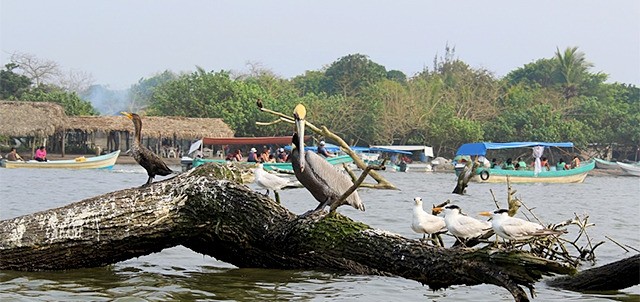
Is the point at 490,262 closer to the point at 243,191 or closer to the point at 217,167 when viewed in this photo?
the point at 243,191

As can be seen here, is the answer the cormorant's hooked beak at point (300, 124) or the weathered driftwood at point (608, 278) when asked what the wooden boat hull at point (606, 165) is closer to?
the weathered driftwood at point (608, 278)

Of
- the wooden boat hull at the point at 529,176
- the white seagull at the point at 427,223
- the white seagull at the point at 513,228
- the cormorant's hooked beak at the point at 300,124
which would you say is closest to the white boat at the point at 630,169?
the wooden boat hull at the point at 529,176

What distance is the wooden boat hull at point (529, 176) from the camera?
102 ft

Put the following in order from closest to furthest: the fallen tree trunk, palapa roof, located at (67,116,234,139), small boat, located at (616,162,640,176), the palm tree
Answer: the fallen tree trunk
palapa roof, located at (67,116,234,139)
small boat, located at (616,162,640,176)
the palm tree

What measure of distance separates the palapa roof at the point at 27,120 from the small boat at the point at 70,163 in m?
5.07

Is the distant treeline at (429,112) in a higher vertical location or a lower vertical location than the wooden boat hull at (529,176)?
higher

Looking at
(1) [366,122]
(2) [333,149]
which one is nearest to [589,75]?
(1) [366,122]

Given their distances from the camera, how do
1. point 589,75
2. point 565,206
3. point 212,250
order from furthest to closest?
point 589,75 → point 565,206 → point 212,250

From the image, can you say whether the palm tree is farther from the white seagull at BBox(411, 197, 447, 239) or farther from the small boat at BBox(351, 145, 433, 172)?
the white seagull at BBox(411, 197, 447, 239)

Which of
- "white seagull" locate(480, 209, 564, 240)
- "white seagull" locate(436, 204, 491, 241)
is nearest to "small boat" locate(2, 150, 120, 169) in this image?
"white seagull" locate(436, 204, 491, 241)

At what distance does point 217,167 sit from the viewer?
9266mm

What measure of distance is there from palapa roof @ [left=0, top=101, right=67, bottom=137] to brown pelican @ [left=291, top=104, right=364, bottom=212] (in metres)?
34.6

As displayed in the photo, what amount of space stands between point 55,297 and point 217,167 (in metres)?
A: 2.75

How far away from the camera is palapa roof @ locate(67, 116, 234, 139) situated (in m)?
42.7
